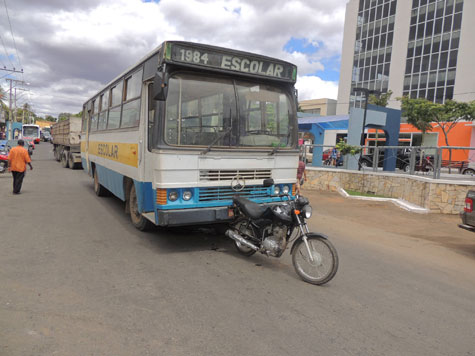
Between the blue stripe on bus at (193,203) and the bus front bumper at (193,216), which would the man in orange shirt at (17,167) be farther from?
the bus front bumper at (193,216)

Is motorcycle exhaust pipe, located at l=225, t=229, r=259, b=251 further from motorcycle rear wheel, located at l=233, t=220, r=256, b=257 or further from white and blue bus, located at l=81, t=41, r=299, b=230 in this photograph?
white and blue bus, located at l=81, t=41, r=299, b=230

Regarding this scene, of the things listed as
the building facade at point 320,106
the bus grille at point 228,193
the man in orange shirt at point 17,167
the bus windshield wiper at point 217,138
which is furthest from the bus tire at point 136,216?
the building facade at point 320,106

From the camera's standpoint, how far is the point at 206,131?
550 cm

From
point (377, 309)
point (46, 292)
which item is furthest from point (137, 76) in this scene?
point (377, 309)

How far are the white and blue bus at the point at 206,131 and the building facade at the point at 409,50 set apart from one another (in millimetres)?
35687

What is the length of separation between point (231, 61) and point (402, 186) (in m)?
8.93

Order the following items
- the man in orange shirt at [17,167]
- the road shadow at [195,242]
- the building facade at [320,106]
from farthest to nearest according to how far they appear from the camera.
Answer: the building facade at [320,106], the man in orange shirt at [17,167], the road shadow at [195,242]

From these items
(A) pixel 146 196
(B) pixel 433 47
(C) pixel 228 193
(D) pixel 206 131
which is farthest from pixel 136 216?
(B) pixel 433 47

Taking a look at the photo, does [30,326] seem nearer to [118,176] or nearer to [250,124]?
[250,124]

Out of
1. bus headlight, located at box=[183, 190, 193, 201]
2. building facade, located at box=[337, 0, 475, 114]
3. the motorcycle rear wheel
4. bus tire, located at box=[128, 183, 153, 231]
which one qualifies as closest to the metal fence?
the motorcycle rear wheel

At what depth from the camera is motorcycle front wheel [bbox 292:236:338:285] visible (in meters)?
4.37

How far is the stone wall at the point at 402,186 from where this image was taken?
403 inches

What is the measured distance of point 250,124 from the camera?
5.79m

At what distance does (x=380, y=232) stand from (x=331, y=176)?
23.1 feet
